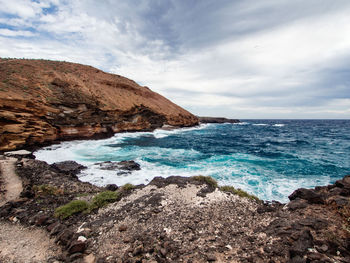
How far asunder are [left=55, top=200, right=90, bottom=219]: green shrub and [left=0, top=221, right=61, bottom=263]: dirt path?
663 millimetres

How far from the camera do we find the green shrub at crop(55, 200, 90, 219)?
5582mm

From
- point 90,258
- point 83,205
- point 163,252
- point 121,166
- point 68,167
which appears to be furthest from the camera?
point 121,166

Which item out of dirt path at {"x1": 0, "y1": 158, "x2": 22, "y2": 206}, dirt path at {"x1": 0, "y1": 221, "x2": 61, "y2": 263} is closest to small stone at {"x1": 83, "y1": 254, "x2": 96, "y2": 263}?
dirt path at {"x1": 0, "y1": 221, "x2": 61, "y2": 263}

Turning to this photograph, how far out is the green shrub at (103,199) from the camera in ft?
20.4

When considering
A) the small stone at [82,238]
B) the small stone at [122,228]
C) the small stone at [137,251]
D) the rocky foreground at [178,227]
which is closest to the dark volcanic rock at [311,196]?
the rocky foreground at [178,227]

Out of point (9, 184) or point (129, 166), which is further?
point (129, 166)

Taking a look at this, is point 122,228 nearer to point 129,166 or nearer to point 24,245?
point 24,245

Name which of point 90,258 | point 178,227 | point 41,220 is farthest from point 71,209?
point 178,227

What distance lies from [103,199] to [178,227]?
11.3ft

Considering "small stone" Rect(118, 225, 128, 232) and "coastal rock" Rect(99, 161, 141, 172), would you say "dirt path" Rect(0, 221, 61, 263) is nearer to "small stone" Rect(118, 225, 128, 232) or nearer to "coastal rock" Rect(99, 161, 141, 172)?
"small stone" Rect(118, 225, 128, 232)

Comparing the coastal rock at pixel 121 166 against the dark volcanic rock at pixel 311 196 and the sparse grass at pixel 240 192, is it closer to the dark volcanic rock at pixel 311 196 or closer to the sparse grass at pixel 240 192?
the sparse grass at pixel 240 192

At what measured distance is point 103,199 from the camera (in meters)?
6.46

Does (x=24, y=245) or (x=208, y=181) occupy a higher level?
(x=208, y=181)

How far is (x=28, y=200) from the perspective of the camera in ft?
22.1
